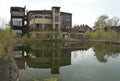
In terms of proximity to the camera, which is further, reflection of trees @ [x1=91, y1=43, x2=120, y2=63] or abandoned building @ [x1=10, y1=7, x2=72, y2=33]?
abandoned building @ [x1=10, y1=7, x2=72, y2=33]

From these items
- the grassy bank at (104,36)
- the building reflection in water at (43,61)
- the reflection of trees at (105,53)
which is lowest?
the reflection of trees at (105,53)

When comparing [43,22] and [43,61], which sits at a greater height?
[43,22]

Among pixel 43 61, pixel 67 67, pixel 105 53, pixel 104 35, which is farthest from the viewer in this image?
pixel 104 35

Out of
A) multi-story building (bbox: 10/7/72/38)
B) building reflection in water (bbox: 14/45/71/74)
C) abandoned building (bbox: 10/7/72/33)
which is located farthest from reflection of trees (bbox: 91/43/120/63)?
abandoned building (bbox: 10/7/72/33)

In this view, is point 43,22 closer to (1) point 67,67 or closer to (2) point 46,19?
(2) point 46,19

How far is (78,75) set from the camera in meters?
13.8

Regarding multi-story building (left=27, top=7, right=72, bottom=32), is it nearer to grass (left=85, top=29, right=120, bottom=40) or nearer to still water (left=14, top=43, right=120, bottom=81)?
grass (left=85, top=29, right=120, bottom=40)

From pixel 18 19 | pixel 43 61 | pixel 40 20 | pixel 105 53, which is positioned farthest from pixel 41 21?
pixel 43 61

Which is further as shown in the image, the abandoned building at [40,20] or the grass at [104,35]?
the abandoned building at [40,20]

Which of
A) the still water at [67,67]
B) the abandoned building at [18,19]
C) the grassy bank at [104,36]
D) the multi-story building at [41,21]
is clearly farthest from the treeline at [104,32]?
the still water at [67,67]

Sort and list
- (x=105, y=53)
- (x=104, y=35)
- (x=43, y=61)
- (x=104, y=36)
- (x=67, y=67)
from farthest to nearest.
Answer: (x=104, y=35)
(x=104, y=36)
(x=105, y=53)
(x=43, y=61)
(x=67, y=67)

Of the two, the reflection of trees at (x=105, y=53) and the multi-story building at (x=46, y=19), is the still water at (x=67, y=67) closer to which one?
the reflection of trees at (x=105, y=53)

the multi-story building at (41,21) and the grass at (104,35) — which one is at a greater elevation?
the multi-story building at (41,21)

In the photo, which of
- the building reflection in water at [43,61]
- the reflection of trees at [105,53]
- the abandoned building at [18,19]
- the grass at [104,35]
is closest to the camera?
the building reflection in water at [43,61]
